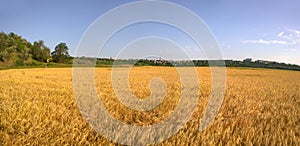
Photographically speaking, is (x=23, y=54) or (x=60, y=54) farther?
(x=60, y=54)

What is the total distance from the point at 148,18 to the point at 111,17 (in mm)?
1830

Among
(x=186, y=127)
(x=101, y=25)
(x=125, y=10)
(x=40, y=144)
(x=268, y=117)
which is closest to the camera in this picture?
(x=40, y=144)

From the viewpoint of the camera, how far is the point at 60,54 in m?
82.7

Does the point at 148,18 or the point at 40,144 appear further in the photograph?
the point at 148,18

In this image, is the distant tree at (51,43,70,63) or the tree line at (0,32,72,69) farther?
the distant tree at (51,43,70,63)

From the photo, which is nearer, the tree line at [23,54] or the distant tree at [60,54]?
the tree line at [23,54]

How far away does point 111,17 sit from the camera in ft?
21.4

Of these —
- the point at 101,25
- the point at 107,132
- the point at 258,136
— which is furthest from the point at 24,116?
the point at 258,136

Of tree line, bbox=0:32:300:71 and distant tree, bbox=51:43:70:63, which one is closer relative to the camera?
tree line, bbox=0:32:300:71

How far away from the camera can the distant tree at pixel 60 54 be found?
263ft

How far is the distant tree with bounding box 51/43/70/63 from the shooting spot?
80219 millimetres

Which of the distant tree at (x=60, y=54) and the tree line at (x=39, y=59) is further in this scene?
the distant tree at (x=60, y=54)

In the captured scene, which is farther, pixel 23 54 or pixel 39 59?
pixel 39 59

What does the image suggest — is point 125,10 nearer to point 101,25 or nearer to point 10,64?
point 101,25
